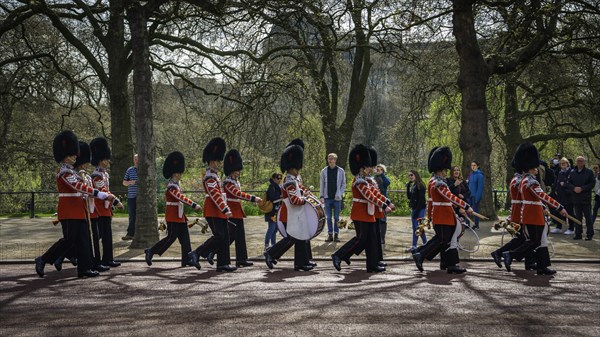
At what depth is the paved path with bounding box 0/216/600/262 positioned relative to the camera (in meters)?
13.9

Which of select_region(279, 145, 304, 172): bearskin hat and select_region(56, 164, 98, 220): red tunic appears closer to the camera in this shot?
select_region(56, 164, 98, 220): red tunic

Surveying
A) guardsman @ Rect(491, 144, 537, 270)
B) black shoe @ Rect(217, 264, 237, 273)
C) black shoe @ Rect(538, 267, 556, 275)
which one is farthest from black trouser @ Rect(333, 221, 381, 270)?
black shoe @ Rect(538, 267, 556, 275)

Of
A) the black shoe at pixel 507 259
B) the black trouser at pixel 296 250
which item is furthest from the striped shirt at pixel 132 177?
the black shoe at pixel 507 259

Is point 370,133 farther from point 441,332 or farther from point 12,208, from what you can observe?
point 441,332

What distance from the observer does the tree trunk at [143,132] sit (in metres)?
14.8

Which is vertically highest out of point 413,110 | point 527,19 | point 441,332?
point 527,19

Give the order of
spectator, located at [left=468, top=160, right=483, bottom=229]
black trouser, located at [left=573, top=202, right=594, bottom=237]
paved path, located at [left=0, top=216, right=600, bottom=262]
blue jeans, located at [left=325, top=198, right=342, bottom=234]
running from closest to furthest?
paved path, located at [left=0, top=216, right=600, bottom=262]
blue jeans, located at [left=325, top=198, right=342, bottom=234]
black trouser, located at [left=573, top=202, right=594, bottom=237]
spectator, located at [left=468, top=160, right=483, bottom=229]

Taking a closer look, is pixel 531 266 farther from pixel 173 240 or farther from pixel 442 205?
pixel 173 240

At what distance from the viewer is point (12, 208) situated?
82.9 ft

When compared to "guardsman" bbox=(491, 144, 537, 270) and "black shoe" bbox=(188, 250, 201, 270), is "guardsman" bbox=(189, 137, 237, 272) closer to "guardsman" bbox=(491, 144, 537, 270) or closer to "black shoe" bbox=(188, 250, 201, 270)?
"black shoe" bbox=(188, 250, 201, 270)

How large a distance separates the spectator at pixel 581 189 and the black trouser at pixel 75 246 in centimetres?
989

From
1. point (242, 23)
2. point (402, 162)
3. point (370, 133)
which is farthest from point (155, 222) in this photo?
point (370, 133)

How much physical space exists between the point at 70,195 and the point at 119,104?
38.3 ft

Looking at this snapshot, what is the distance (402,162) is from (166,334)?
2063cm
